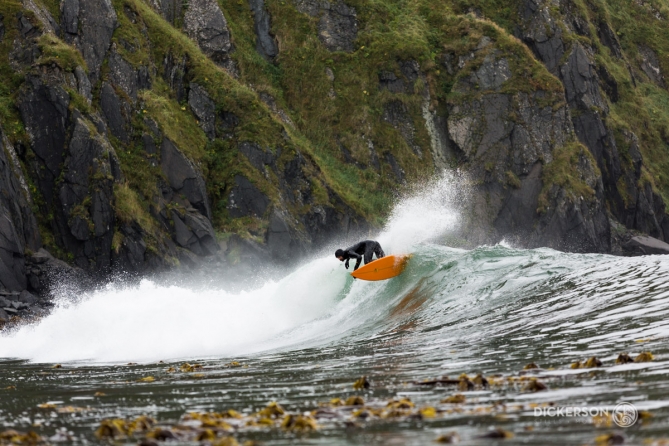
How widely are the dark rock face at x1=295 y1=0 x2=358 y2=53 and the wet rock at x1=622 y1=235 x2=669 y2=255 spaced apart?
2339cm

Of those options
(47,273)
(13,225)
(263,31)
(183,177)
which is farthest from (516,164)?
(13,225)

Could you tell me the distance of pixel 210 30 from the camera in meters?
49.1

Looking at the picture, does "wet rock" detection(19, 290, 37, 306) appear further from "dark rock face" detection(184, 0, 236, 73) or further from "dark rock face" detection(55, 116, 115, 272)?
"dark rock face" detection(184, 0, 236, 73)

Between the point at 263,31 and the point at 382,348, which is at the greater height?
the point at 263,31

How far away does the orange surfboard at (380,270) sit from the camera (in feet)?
72.4

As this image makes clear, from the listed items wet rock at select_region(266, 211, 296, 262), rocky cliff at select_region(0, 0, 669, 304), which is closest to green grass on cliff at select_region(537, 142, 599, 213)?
rocky cliff at select_region(0, 0, 669, 304)

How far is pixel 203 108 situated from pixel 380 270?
23.0 m

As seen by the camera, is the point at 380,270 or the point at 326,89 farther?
the point at 326,89

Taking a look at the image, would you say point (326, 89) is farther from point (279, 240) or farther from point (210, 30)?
point (279, 240)

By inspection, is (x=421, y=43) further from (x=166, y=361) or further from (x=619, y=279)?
(x=166, y=361)

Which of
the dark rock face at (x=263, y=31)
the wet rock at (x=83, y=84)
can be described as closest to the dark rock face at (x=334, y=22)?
the dark rock face at (x=263, y=31)

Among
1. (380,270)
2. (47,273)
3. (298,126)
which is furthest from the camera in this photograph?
(298,126)

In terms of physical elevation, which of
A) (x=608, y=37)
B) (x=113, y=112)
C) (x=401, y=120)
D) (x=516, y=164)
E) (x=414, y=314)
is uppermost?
(x=608, y=37)

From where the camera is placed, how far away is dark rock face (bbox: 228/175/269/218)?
38688 millimetres
